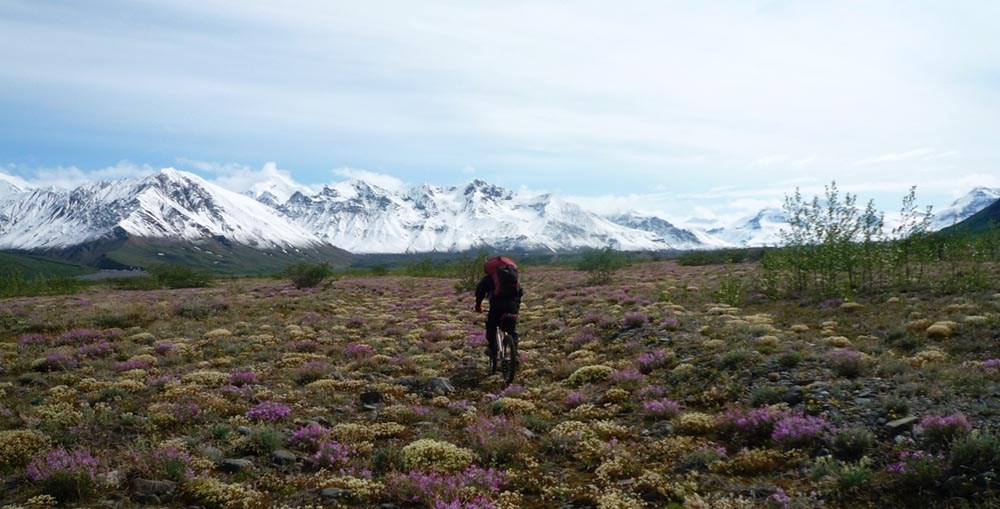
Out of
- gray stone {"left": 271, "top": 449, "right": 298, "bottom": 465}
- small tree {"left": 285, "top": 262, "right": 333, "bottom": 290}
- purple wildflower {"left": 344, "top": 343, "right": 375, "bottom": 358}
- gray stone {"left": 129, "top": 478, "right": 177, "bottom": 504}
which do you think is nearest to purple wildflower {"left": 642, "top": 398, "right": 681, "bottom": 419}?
gray stone {"left": 271, "top": 449, "right": 298, "bottom": 465}

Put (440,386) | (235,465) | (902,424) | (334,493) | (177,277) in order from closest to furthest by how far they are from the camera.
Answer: (334,493) → (902,424) → (235,465) → (440,386) → (177,277)

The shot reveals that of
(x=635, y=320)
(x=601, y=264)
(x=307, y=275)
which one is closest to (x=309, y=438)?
(x=635, y=320)

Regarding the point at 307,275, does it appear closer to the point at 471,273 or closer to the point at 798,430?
the point at 471,273

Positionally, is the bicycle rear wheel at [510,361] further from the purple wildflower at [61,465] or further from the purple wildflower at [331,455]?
the purple wildflower at [61,465]

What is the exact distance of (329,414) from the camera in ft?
39.7

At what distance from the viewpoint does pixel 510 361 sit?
1514cm

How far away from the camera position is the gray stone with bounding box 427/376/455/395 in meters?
14.2

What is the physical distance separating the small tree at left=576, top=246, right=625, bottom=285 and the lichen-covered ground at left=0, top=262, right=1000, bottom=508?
22.7 meters

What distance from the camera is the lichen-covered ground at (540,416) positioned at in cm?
749

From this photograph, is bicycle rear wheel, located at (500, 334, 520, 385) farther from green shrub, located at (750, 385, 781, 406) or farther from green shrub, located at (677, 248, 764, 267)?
green shrub, located at (677, 248, 764, 267)

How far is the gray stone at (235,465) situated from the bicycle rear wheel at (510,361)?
7.66m

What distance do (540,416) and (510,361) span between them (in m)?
3.58

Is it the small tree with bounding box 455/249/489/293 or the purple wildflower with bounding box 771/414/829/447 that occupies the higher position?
the small tree with bounding box 455/249/489/293

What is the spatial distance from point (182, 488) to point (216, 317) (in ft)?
74.4
